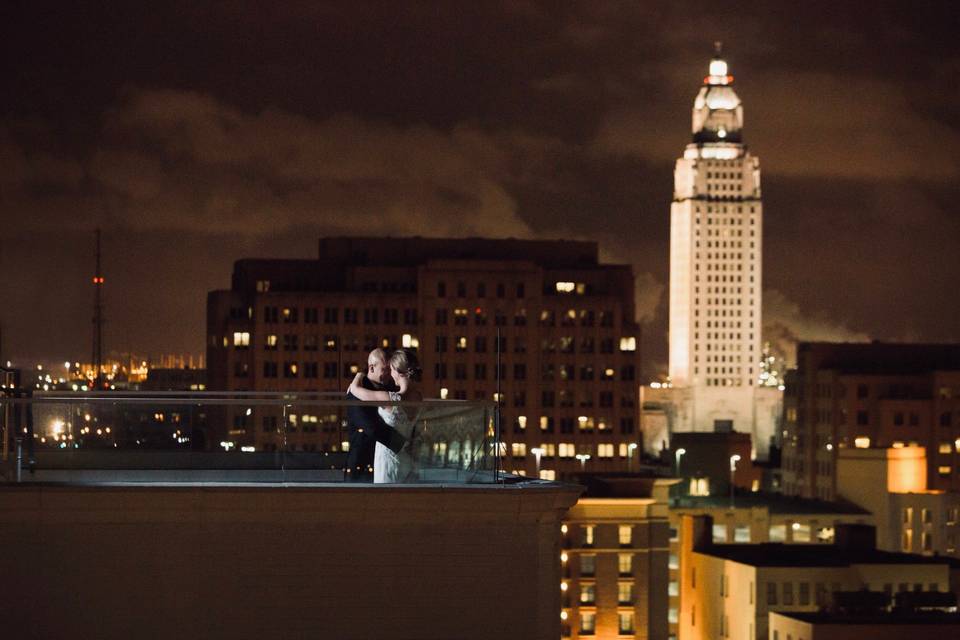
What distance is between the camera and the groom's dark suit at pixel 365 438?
20.7m

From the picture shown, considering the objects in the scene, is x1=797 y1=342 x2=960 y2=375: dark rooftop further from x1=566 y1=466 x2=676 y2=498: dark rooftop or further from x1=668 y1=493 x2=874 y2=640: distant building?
x1=566 y1=466 x2=676 y2=498: dark rooftop

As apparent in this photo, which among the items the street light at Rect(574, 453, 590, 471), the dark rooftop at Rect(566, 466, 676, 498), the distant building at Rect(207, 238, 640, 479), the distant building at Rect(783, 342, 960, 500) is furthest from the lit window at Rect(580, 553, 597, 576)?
the distant building at Rect(783, 342, 960, 500)

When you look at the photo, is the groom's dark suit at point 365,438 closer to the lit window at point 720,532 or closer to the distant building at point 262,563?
the distant building at point 262,563

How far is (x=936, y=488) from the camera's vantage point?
573 feet

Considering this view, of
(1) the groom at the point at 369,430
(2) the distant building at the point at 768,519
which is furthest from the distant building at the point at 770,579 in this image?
(1) the groom at the point at 369,430

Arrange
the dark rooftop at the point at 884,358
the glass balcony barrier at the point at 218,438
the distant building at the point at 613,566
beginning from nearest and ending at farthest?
1. the glass balcony barrier at the point at 218,438
2. the distant building at the point at 613,566
3. the dark rooftop at the point at 884,358

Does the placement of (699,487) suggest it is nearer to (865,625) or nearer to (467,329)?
(467,329)

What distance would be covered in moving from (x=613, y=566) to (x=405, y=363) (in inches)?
3733

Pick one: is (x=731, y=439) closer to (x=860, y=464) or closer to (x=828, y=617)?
(x=860, y=464)

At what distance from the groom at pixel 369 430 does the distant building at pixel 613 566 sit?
303 feet

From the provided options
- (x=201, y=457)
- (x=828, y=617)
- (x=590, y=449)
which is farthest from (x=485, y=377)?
(x=201, y=457)

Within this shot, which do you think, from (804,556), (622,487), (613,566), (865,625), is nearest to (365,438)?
(865,625)

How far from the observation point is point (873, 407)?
180500mm

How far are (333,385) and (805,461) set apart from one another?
4318cm
